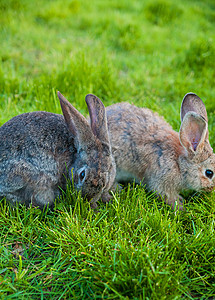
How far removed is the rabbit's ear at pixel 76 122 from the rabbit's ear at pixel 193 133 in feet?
4.12

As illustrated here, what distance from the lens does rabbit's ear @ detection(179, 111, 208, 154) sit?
3.89 m

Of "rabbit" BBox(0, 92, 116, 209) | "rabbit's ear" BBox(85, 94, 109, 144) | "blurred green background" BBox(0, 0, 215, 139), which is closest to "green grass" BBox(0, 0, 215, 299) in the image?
"blurred green background" BBox(0, 0, 215, 139)

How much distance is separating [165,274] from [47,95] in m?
3.55

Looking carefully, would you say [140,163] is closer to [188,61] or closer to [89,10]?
[188,61]

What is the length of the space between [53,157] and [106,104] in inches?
89.6

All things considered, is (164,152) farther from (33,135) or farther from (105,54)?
(105,54)

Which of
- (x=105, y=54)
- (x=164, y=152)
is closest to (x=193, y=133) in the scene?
(x=164, y=152)

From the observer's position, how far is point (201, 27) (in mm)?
10016

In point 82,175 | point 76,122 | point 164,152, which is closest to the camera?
point 76,122

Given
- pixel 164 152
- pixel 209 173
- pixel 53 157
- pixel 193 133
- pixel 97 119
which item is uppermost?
pixel 97 119

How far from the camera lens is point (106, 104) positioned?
5.55 metres

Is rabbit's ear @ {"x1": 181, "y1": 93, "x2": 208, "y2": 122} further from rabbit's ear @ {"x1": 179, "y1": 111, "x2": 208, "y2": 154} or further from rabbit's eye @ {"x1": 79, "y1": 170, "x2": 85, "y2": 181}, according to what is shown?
rabbit's eye @ {"x1": 79, "y1": 170, "x2": 85, "y2": 181}

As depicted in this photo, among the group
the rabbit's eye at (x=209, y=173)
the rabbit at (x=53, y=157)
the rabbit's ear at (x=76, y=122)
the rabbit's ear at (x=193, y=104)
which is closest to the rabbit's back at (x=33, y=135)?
the rabbit at (x=53, y=157)

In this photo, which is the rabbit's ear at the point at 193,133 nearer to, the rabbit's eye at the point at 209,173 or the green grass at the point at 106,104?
the rabbit's eye at the point at 209,173
